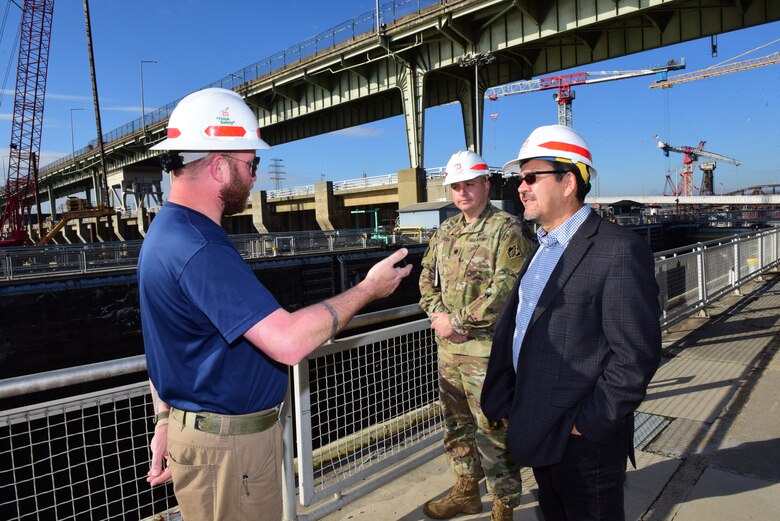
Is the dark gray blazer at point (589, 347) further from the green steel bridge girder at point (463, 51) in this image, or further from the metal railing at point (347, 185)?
the metal railing at point (347, 185)

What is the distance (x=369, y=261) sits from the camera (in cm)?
2320

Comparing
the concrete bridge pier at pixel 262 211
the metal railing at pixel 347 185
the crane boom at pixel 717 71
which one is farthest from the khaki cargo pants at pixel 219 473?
the crane boom at pixel 717 71

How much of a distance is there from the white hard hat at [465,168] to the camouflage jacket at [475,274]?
10.3 inches

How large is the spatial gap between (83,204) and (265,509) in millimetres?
51706

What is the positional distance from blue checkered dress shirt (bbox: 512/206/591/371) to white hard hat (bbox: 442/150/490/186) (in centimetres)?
114

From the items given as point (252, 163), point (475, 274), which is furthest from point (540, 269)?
point (252, 163)

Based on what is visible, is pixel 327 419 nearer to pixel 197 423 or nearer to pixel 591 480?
pixel 197 423

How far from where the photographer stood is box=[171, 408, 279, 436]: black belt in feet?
5.76

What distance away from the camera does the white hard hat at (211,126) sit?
1769 mm

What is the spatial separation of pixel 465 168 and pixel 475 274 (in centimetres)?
76

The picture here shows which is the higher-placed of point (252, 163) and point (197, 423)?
point (252, 163)

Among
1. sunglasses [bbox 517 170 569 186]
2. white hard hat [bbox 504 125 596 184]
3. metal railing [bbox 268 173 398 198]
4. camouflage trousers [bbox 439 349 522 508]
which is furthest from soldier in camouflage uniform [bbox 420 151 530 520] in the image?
metal railing [bbox 268 173 398 198]

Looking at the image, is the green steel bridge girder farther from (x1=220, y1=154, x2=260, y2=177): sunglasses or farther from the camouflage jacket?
(x1=220, y1=154, x2=260, y2=177): sunglasses

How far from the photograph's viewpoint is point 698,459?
3.60 metres
